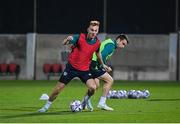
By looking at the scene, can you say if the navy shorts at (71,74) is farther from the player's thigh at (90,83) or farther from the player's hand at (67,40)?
the player's hand at (67,40)

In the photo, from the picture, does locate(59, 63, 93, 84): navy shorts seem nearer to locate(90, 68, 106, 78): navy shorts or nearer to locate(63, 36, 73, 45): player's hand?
locate(63, 36, 73, 45): player's hand

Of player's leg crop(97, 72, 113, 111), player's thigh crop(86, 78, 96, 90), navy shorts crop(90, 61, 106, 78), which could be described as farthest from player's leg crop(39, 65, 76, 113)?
player's leg crop(97, 72, 113, 111)

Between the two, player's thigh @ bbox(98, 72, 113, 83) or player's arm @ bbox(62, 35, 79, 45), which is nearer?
player's arm @ bbox(62, 35, 79, 45)

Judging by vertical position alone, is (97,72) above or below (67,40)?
below

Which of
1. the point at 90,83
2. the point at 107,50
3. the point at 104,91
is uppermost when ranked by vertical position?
the point at 107,50

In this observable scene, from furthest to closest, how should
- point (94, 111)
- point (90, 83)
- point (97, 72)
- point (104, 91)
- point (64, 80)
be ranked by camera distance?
point (104, 91), point (97, 72), point (94, 111), point (90, 83), point (64, 80)

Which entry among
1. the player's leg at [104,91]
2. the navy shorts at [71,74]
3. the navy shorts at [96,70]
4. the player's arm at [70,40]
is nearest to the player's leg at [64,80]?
the navy shorts at [71,74]

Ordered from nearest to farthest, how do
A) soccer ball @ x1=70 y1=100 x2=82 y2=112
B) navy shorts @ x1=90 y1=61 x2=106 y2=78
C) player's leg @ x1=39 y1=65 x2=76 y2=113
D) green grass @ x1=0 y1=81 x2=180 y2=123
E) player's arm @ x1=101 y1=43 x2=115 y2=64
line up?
1. green grass @ x1=0 y1=81 x2=180 y2=123
2. player's leg @ x1=39 y1=65 x2=76 y2=113
3. soccer ball @ x1=70 y1=100 x2=82 y2=112
4. navy shorts @ x1=90 y1=61 x2=106 y2=78
5. player's arm @ x1=101 y1=43 x2=115 y2=64

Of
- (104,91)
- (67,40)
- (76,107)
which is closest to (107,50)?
(104,91)

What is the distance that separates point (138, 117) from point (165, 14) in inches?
978

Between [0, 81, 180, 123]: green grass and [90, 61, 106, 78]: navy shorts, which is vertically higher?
[90, 61, 106, 78]: navy shorts

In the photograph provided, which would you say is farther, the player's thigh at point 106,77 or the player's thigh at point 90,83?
the player's thigh at point 106,77

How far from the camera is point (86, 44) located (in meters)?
18.6

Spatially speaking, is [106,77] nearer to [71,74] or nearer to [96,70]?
[96,70]
